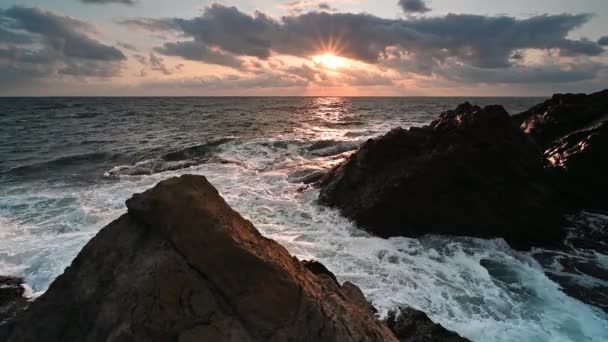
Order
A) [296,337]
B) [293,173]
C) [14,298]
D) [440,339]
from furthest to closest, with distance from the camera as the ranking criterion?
[293,173] < [14,298] < [440,339] < [296,337]

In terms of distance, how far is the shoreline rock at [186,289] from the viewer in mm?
3529

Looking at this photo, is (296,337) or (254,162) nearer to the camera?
(296,337)

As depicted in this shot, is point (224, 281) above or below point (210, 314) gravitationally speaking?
above

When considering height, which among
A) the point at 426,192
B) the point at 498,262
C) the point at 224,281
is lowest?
the point at 498,262

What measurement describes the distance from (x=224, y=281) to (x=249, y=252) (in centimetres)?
35

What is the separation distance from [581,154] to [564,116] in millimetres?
4213

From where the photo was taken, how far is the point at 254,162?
20359 millimetres

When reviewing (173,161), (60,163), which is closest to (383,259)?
(173,161)

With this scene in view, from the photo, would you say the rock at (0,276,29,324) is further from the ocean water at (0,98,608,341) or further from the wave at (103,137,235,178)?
the wave at (103,137,235,178)

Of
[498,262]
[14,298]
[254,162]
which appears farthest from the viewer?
[254,162]

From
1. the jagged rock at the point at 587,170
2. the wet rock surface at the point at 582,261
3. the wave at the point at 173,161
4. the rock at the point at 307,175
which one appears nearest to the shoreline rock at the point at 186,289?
the wet rock surface at the point at 582,261

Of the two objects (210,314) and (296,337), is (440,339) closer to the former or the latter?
(296,337)

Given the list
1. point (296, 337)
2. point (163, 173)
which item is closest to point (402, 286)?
point (296, 337)

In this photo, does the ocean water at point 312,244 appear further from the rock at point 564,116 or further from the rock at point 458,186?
the rock at point 564,116
